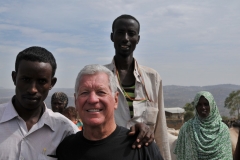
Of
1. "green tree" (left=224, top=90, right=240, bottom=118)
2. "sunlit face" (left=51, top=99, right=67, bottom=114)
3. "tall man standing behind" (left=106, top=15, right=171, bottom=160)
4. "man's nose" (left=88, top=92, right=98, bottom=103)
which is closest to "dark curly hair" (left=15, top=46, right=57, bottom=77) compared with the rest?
"man's nose" (left=88, top=92, right=98, bottom=103)

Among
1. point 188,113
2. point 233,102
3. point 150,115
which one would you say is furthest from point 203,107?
point 233,102

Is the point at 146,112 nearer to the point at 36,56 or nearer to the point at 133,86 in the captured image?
the point at 133,86

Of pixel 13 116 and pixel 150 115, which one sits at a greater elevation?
pixel 13 116

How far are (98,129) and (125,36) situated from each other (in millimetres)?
1292

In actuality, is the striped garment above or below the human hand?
above

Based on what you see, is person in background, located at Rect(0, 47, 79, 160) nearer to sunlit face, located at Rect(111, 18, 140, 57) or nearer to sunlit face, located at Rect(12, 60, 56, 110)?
sunlit face, located at Rect(12, 60, 56, 110)

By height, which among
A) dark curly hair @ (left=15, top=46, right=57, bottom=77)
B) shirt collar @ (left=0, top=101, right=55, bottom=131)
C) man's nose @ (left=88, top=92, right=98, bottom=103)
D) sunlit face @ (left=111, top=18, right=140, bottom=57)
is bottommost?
shirt collar @ (left=0, top=101, right=55, bottom=131)

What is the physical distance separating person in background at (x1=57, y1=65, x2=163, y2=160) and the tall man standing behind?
3.00ft

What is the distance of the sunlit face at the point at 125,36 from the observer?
325 cm

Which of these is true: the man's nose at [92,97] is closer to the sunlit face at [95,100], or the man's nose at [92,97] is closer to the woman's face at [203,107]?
the sunlit face at [95,100]

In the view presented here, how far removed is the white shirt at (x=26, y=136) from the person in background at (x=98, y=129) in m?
0.13

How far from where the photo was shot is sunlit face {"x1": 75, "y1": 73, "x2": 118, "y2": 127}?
2.15m

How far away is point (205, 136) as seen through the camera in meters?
5.76

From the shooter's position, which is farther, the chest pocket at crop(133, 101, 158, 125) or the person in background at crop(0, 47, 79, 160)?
the chest pocket at crop(133, 101, 158, 125)
